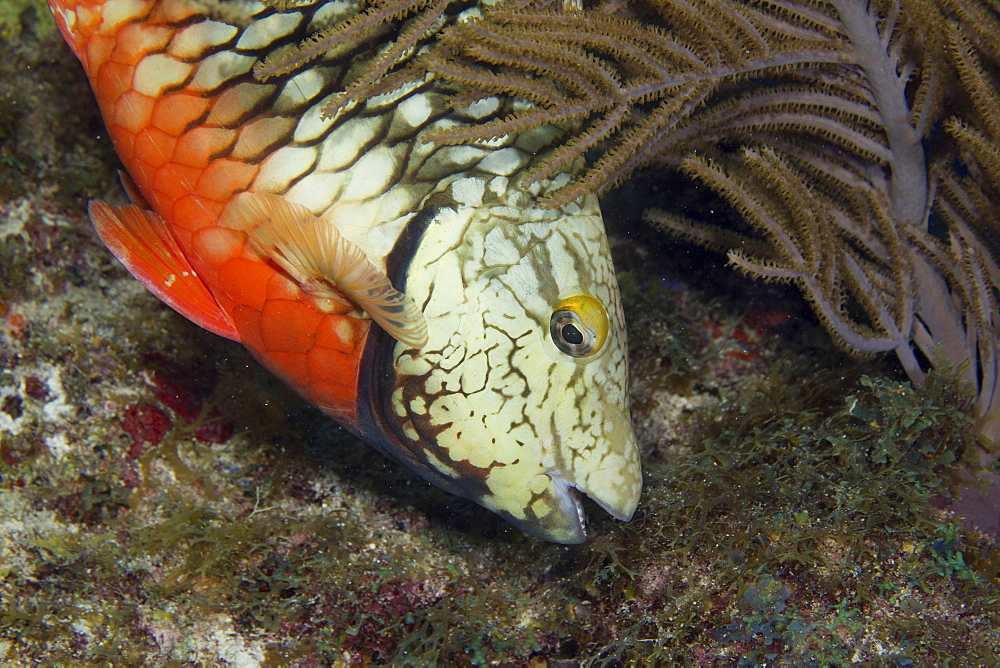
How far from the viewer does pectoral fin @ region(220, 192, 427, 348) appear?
188cm

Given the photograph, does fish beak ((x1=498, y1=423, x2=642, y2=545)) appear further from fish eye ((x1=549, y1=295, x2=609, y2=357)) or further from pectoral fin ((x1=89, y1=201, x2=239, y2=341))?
pectoral fin ((x1=89, y1=201, x2=239, y2=341))

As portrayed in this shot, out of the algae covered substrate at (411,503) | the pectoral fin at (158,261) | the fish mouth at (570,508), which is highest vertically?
the pectoral fin at (158,261)

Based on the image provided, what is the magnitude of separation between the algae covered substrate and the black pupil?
1.03 m

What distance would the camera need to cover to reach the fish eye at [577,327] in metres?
2.07

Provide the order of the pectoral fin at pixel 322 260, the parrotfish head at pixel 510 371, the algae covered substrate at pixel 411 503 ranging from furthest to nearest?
the algae covered substrate at pixel 411 503 → the parrotfish head at pixel 510 371 → the pectoral fin at pixel 322 260

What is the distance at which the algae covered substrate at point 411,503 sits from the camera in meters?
2.26

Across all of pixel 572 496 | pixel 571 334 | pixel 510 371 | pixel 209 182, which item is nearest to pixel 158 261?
pixel 209 182

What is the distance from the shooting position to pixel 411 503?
3.27 meters

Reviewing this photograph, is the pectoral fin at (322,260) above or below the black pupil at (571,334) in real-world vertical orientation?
above

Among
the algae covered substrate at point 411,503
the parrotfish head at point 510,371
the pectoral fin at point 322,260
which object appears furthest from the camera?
the algae covered substrate at point 411,503

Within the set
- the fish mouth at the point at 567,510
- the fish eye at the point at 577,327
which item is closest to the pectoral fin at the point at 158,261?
the fish eye at the point at 577,327

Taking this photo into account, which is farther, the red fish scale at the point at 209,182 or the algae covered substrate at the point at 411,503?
the algae covered substrate at the point at 411,503

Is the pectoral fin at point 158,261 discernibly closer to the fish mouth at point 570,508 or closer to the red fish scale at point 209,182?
the red fish scale at point 209,182

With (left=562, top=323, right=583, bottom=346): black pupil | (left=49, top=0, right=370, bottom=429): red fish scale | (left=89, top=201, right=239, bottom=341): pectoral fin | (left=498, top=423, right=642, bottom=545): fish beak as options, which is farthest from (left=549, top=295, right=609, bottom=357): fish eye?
(left=89, top=201, right=239, bottom=341): pectoral fin
